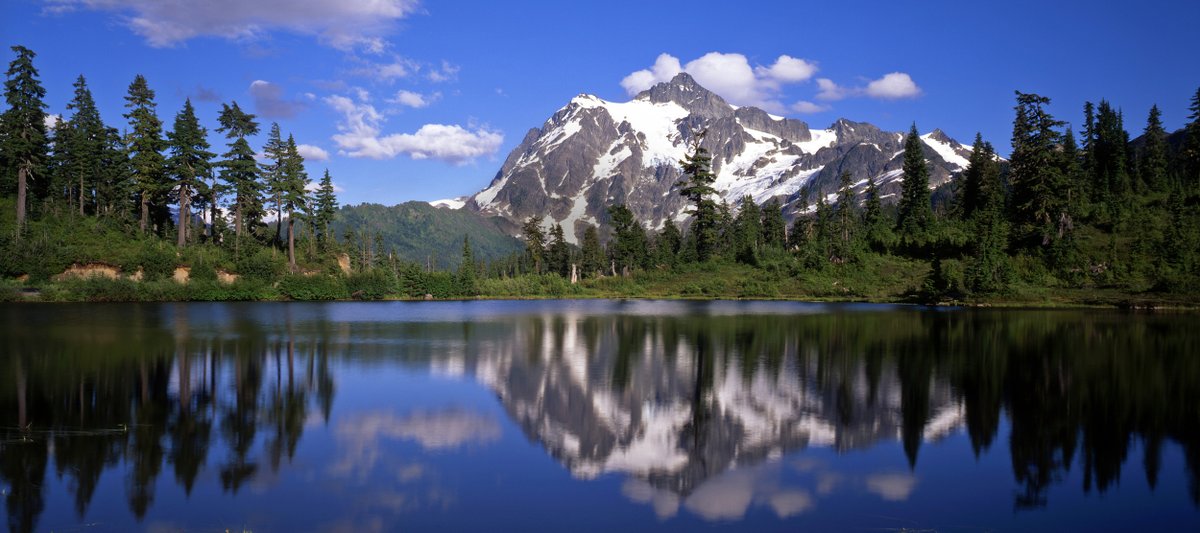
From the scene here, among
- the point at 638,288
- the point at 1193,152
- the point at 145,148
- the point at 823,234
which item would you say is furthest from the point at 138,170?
the point at 1193,152

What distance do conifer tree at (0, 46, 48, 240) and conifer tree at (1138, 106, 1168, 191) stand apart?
12058 cm

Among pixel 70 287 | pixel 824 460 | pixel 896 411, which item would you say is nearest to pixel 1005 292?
pixel 896 411

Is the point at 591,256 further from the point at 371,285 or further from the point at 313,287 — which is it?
the point at 313,287

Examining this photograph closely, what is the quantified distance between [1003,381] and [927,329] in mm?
19141

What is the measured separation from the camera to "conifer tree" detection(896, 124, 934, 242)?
92875mm

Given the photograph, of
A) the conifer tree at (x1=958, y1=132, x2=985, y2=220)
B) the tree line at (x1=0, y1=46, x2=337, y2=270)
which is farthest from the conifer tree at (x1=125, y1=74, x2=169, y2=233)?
the conifer tree at (x1=958, y1=132, x2=985, y2=220)

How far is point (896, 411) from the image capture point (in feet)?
65.3

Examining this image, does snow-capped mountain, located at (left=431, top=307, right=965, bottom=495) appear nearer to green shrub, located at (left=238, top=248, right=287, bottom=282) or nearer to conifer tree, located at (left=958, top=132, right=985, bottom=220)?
green shrub, located at (left=238, top=248, right=287, bottom=282)

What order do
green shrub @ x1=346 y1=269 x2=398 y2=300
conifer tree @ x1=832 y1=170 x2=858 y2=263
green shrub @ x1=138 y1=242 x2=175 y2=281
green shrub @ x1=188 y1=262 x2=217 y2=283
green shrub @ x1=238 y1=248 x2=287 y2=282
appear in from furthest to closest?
green shrub @ x1=346 y1=269 x2=398 y2=300 < conifer tree @ x1=832 y1=170 x2=858 y2=263 < green shrub @ x1=238 y1=248 x2=287 y2=282 < green shrub @ x1=188 y1=262 x2=217 y2=283 < green shrub @ x1=138 y1=242 x2=175 y2=281

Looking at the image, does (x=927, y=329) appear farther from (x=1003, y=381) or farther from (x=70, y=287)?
(x=70, y=287)

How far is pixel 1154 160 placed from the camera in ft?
293

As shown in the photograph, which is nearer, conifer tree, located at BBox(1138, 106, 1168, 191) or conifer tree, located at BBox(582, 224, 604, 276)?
conifer tree, located at BBox(1138, 106, 1168, 191)

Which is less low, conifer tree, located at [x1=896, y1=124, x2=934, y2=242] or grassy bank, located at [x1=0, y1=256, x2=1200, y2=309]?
conifer tree, located at [x1=896, y1=124, x2=934, y2=242]

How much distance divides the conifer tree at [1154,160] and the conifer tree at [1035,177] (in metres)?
16.9
